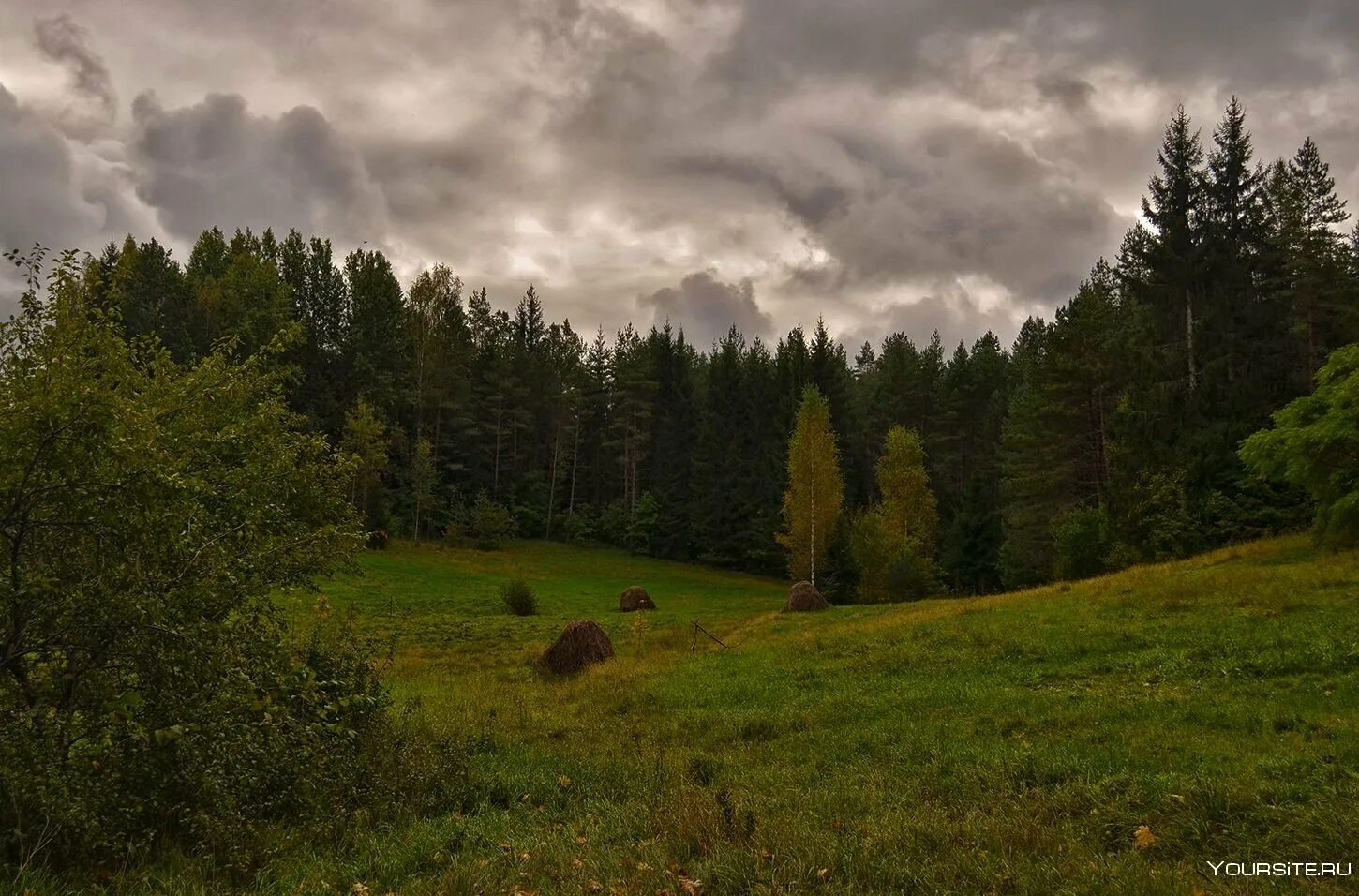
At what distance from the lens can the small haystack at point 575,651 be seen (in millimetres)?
21953

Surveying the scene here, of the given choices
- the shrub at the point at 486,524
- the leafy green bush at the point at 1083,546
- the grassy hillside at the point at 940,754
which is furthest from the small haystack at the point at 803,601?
the shrub at the point at 486,524

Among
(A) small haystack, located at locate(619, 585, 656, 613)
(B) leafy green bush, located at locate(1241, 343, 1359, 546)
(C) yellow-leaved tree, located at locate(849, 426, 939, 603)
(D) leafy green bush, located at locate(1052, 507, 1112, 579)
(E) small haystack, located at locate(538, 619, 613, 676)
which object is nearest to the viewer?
(B) leafy green bush, located at locate(1241, 343, 1359, 546)

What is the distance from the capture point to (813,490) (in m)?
56.5

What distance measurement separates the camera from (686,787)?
353 inches

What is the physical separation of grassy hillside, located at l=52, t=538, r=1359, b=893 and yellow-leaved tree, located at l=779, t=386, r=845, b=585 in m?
33.5

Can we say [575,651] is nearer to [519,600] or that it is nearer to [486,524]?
[519,600]

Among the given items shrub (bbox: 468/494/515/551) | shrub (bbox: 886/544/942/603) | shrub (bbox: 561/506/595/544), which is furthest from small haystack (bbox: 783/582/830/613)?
shrub (bbox: 561/506/595/544)

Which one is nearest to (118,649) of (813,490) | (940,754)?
(940,754)

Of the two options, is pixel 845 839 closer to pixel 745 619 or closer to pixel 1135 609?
pixel 1135 609

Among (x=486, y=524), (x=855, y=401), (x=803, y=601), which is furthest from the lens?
(x=855, y=401)

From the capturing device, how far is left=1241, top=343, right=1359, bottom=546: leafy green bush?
19.4m

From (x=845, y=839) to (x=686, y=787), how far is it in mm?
2787

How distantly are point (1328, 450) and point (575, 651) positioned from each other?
72.4 ft

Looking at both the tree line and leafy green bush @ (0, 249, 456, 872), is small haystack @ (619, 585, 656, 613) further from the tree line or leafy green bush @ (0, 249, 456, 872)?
leafy green bush @ (0, 249, 456, 872)
